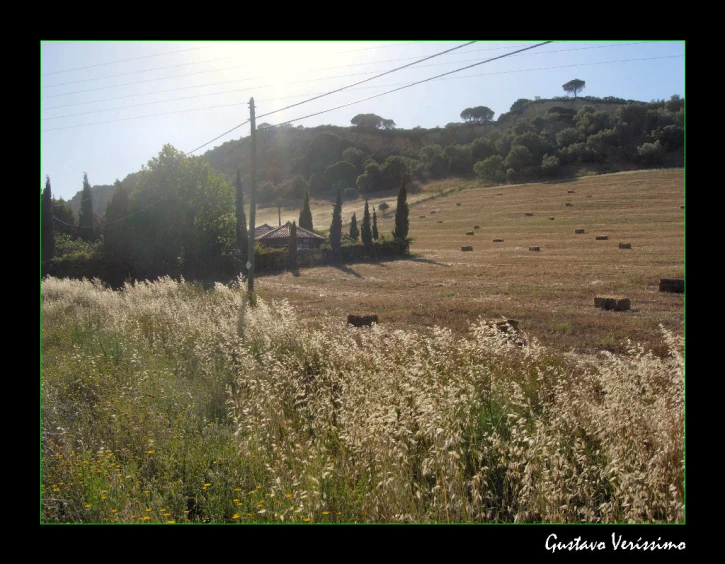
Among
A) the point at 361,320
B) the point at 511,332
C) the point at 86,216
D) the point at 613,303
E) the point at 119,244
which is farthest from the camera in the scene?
the point at 86,216

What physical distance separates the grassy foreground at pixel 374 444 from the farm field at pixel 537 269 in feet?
19.6

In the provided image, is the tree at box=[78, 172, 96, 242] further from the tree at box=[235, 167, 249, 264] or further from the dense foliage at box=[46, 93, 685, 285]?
the tree at box=[235, 167, 249, 264]

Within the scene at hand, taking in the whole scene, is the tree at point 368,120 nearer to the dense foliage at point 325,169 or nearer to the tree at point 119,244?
the dense foliage at point 325,169

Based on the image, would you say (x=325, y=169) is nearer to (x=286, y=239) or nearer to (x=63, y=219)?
(x=63, y=219)

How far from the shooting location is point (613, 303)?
1591 cm

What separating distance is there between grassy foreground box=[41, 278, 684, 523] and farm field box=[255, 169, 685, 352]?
598 cm

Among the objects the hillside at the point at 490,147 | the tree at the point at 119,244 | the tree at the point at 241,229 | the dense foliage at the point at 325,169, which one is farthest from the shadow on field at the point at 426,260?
the tree at the point at 119,244

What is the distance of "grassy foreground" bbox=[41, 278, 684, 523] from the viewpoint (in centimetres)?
388

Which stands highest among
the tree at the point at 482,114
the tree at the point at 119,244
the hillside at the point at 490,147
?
the tree at the point at 482,114

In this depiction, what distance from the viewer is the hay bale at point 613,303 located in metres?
15.7

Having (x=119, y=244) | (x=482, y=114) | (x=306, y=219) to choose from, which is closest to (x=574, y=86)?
(x=482, y=114)

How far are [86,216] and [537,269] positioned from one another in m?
38.7

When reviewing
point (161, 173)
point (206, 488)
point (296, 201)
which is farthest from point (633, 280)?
point (296, 201)

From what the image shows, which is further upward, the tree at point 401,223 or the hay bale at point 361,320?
the tree at point 401,223
